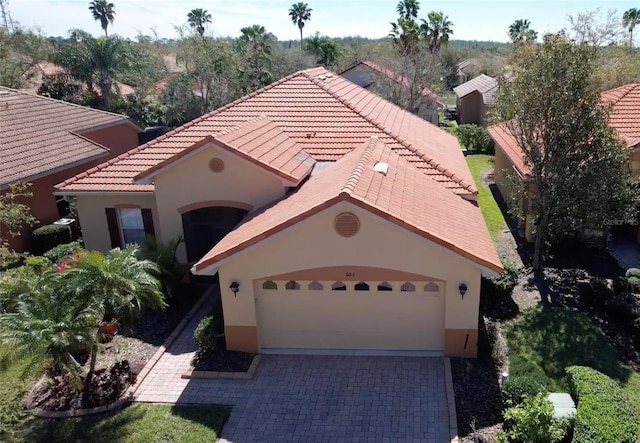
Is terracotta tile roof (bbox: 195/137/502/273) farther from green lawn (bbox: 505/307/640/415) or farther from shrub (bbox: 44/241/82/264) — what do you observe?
shrub (bbox: 44/241/82/264)

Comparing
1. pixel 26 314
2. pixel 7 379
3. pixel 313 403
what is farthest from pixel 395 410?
Answer: pixel 7 379

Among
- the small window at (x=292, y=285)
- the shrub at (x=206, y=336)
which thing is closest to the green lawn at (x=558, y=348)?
the small window at (x=292, y=285)

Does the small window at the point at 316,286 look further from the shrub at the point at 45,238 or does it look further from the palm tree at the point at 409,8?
the palm tree at the point at 409,8

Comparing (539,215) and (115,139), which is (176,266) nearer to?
(539,215)

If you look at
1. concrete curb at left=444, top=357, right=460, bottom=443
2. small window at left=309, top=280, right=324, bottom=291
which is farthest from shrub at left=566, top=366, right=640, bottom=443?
small window at left=309, top=280, right=324, bottom=291

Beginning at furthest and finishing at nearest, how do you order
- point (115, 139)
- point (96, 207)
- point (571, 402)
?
point (115, 139) < point (96, 207) < point (571, 402)

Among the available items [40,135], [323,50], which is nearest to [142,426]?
[40,135]
